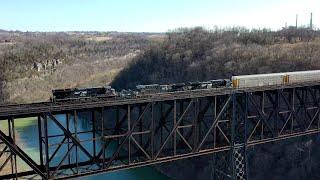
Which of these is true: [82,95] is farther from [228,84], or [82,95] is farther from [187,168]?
[187,168]

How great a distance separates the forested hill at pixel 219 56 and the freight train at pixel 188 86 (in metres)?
27.1

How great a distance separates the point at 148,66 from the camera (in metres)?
108

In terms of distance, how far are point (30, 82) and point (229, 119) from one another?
118253 millimetres

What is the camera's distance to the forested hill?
7212 centimetres

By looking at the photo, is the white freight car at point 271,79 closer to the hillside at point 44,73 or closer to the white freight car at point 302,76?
the white freight car at point 302,76

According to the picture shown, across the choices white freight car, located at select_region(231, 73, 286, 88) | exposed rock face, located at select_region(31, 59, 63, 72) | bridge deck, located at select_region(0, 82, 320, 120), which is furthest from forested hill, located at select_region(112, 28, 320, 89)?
exposed rock face, located at select_region(31, 59, 63, 72)

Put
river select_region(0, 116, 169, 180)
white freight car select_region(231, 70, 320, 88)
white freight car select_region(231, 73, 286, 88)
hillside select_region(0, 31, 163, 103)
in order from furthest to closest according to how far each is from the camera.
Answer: hillside select_region(0, 31, 163, 103) < river select_region(0, 116, 169, 180) < white freight car select_region(231, 70, 320, 88) < white freight car select_region(231, 73, 286, 88)

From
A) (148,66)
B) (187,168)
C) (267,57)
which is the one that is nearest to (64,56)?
(148,66)

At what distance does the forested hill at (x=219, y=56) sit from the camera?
2840 inches

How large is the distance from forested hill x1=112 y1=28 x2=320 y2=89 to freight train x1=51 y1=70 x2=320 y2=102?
27.1m

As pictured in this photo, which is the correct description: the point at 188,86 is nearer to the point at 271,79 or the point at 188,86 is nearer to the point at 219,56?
the point at 271,79

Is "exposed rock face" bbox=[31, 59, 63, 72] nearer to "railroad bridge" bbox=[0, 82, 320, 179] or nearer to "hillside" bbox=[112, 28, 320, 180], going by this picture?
"hillside" bbox=[112, 28, 320, 180]

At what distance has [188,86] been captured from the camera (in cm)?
3419

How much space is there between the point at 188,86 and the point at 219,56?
52.9m
